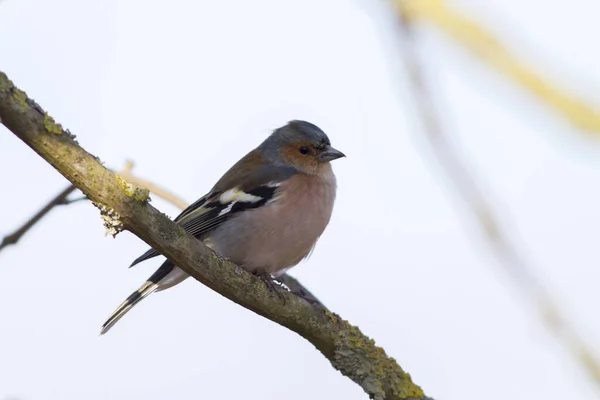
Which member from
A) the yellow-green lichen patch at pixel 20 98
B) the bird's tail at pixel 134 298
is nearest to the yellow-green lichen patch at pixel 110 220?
the yellow-green lichen patch at pixel 20 98

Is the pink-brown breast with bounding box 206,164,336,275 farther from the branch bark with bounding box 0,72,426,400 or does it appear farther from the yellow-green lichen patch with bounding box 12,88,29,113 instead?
the yellow-green lichen patch with bounding box 12,88,29,113

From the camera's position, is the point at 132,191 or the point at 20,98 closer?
the point at 20,98

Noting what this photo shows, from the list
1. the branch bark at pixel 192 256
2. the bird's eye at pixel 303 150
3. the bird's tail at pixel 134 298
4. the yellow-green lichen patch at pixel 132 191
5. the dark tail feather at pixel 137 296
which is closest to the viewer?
the branch bark at pixel 192 256

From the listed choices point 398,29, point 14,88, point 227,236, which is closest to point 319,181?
point 227,236

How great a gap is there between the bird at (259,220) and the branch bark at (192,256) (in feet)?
2.72

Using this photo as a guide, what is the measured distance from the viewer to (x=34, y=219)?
505cm

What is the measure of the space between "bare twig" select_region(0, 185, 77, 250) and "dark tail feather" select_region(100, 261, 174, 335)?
94 cm

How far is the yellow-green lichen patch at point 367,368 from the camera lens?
187 inches

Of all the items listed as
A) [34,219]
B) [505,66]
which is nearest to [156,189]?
[34,219]

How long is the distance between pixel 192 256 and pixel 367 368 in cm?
159

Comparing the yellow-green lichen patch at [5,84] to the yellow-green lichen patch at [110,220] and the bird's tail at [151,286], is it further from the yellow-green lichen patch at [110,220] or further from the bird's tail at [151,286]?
the bird's tail at [151,286]

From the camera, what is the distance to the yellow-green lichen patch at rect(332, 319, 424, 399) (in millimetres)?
4754

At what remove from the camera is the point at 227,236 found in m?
5.73

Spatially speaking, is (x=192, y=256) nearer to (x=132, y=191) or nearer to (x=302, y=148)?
(x=132, y=191)
